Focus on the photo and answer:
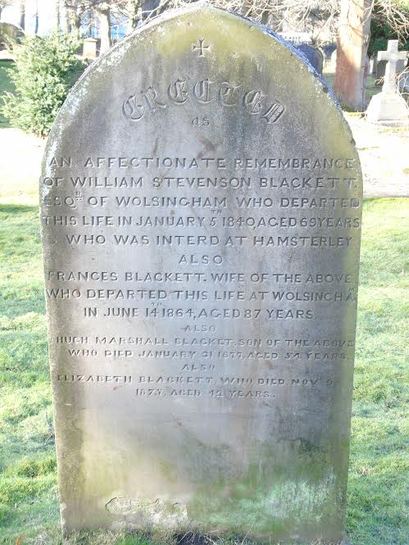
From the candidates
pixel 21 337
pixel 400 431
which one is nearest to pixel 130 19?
pixel 21 337

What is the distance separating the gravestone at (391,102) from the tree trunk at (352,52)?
2002 millimetres

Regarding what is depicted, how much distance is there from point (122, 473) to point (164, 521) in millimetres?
336

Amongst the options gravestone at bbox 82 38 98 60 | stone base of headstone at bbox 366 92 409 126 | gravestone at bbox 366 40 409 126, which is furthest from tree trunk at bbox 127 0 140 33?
gravestone at bbox 82 38 98 60

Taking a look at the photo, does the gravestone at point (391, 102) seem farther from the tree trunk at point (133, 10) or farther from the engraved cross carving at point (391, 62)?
the tree trunk at point (133, 10)

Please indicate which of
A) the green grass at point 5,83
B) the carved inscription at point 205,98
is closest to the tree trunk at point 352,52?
the green grass at point 5,83

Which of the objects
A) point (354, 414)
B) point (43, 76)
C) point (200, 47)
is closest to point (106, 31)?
point (43, 76)

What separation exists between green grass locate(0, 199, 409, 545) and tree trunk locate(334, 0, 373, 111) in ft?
41.9

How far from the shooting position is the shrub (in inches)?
643

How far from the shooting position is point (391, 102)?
1792cm

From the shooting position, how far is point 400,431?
4789 mm

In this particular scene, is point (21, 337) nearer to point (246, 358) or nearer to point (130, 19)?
point (246, 358)

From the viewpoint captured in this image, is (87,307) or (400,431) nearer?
(87,307)

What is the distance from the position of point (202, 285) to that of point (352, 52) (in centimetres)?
1887

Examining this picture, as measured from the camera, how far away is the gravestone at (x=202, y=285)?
9.88ft
